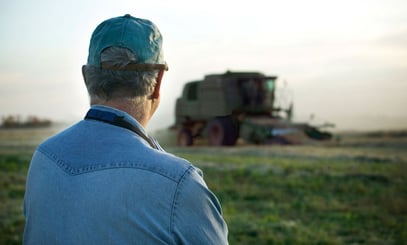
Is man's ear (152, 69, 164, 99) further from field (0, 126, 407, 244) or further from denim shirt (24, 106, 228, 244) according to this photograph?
field (0, 126, 407, 244)

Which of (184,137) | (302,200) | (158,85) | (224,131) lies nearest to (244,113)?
(224,131)

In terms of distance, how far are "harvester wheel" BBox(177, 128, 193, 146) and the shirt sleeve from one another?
24.3 meters

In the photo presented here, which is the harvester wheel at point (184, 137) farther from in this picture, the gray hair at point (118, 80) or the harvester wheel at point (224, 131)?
the gray hair at point (118, 80)

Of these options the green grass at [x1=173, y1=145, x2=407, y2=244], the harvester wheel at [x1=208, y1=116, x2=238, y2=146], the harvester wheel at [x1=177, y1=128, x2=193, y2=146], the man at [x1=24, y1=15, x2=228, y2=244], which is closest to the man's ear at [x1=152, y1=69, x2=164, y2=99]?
the man at [x1=24, y1=15, x2=228, y2=244]

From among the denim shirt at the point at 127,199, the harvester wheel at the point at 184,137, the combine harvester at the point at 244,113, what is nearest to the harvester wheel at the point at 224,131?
the combine harvester at the point at 244,113

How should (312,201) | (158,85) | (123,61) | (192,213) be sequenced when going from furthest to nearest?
(312,201)
(158,85)
(123,61)
(192,213)

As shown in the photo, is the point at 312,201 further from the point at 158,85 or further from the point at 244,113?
the point at 244,113

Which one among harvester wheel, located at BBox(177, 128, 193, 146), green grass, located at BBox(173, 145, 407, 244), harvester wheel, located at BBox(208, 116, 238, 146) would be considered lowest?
Result: harvester wheel, located at BBox(177, 128, 193, 146)

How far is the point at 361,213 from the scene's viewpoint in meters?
7.93

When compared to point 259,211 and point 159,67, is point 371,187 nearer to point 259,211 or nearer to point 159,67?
point 259,211

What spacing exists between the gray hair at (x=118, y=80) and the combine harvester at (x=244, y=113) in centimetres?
1996

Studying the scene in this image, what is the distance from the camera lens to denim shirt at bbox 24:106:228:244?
4.86 ft

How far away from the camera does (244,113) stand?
23234mm

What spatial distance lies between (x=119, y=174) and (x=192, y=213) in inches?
9.6
